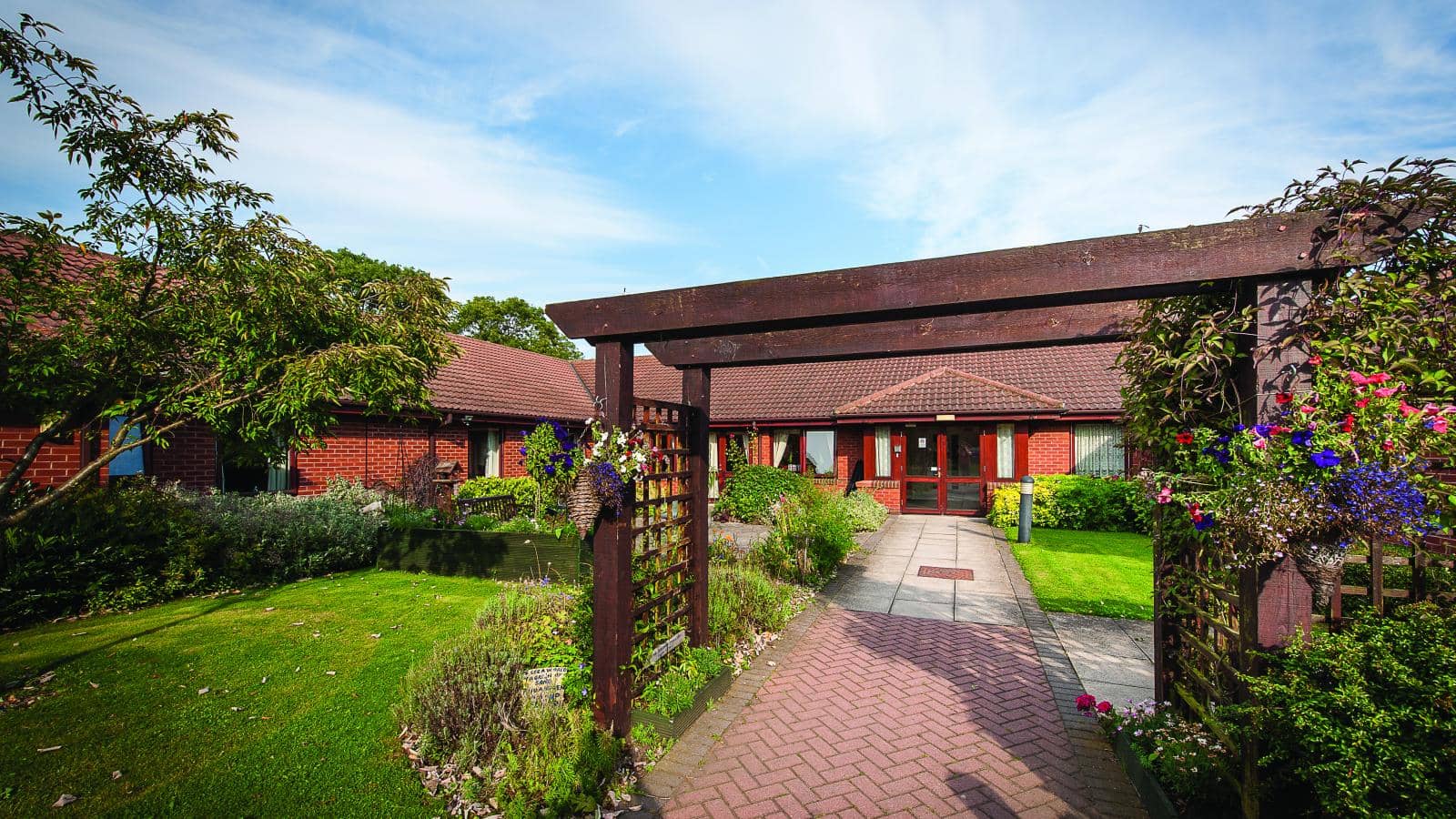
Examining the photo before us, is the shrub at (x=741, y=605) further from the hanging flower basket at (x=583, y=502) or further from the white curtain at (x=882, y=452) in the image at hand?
the white curtain at (x=882, y=452)

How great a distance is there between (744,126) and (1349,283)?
771 centimetres

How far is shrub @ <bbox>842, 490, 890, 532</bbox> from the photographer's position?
466 inches

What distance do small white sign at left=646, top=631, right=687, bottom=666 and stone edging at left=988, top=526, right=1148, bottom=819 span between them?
2.67 m

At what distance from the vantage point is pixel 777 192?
10477 mm

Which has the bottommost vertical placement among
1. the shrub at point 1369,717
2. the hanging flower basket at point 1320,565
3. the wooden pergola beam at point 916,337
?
the shrub at point 1369,717

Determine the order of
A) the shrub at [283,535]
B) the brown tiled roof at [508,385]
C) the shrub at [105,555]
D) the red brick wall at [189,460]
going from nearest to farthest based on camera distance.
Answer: the shrub at [105,555]
the shrub at [283,535]
the red brick wall at [189,460]
the brown tiled roof at [508,385]

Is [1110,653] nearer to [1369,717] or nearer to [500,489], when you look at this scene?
[1369,717]

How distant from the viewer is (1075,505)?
12.7 m

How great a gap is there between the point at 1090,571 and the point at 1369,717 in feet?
25.3

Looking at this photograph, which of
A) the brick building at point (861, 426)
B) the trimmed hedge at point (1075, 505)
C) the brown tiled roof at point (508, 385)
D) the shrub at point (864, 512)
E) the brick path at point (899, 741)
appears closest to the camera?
the brick path at point (899, 741)

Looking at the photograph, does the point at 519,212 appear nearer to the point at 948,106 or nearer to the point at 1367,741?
the point at 948,106

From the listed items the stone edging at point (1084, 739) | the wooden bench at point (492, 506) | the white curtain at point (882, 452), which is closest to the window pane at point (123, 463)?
the wooden bench at point (492, 506)

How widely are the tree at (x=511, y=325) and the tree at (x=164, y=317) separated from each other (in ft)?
118

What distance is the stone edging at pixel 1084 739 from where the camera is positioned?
3.21 metres
